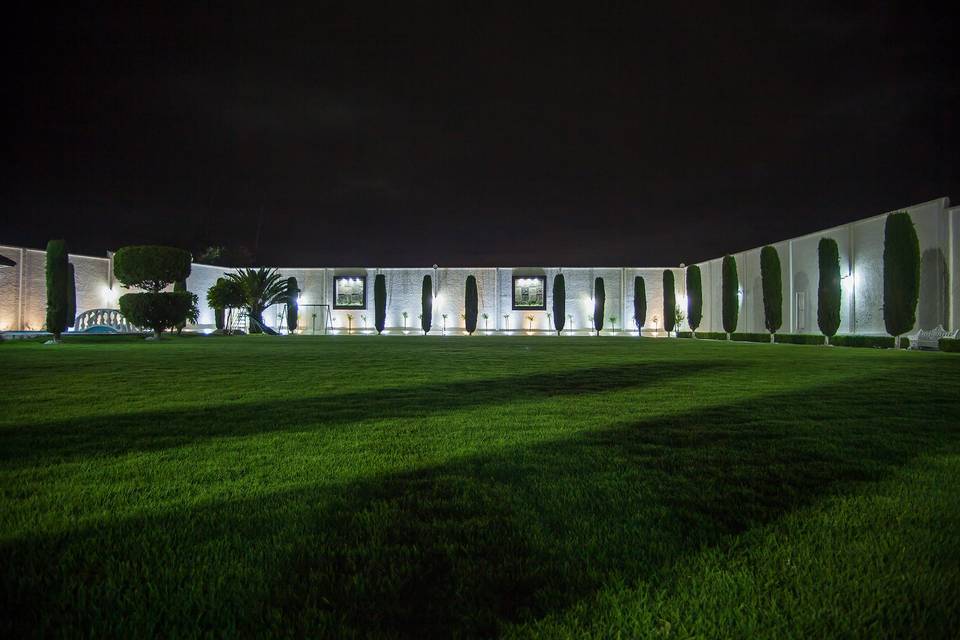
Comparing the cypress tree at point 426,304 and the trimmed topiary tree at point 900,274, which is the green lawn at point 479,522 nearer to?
the trimmed topiary tree at point 900,274

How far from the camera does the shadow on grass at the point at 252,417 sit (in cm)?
328

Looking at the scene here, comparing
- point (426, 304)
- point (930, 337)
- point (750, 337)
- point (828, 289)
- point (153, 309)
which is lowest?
point (750, 337)

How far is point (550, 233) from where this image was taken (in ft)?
127

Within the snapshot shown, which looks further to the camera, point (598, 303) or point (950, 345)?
point (598, 303)

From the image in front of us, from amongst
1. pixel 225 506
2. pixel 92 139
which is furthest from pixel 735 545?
pixel 92 139

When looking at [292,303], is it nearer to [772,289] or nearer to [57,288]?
[57,288]

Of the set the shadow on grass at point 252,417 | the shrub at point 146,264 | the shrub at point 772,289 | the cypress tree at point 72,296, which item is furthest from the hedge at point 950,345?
the cypress tree at point 72,296

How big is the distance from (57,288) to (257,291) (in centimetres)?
1362

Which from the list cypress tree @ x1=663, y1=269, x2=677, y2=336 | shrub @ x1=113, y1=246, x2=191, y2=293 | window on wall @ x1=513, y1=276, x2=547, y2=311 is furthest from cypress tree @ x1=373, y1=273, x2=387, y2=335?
cypress tree @ x1=663, y1=269, x2=677, y2=336

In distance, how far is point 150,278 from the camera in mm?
19656

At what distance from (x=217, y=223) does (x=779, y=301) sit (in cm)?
4251

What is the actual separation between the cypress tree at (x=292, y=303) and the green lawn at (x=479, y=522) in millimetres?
31528

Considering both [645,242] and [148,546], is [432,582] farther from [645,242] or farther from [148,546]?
[645,242]

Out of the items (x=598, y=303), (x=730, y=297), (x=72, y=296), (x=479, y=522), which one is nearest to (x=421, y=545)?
(x=479, y=522)
